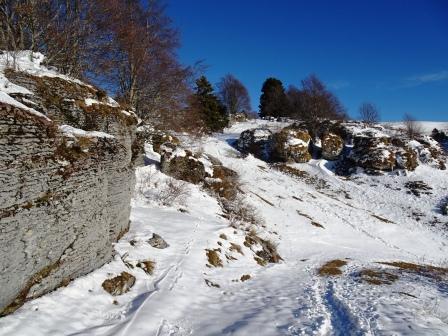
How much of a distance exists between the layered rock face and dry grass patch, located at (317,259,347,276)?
286 inches

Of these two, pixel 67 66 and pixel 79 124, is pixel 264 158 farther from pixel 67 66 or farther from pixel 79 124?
pixel 79 124

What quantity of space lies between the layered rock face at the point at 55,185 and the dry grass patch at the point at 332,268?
23.8 ft

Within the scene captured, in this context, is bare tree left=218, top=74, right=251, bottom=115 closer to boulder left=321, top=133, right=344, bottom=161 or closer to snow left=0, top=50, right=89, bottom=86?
boulder left=321, top=133, right=344, bottom=161

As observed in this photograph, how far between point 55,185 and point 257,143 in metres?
34.4

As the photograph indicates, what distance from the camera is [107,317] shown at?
702 cm

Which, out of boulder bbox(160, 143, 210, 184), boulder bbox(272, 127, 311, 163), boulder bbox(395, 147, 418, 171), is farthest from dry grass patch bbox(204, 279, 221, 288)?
boulder bbox(395, 147, 418, 171)

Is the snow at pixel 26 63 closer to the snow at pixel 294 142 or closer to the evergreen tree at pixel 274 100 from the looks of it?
the snow at pixel 294 142

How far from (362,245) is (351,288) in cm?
1005

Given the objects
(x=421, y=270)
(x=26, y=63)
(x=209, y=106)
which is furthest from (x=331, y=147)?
(x=26, y=63)

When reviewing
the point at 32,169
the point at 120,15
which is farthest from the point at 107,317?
the point at 120,15

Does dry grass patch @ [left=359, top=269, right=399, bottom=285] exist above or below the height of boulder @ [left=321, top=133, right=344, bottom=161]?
below

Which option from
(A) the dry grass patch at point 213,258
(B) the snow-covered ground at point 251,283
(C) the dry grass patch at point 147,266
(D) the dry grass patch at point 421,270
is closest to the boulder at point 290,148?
(B) the snow-covered ground at point 251,283

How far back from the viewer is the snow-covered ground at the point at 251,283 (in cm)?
689

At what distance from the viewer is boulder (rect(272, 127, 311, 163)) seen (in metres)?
37.7
